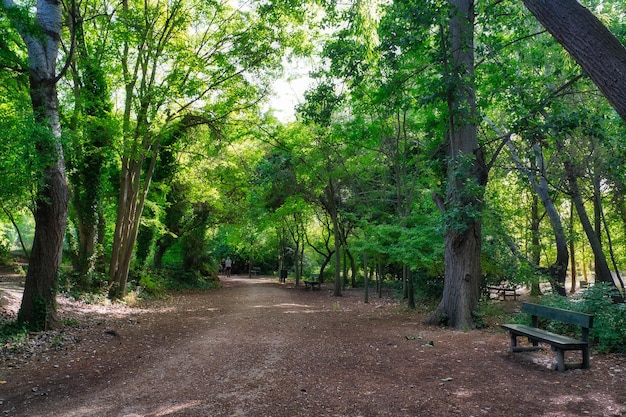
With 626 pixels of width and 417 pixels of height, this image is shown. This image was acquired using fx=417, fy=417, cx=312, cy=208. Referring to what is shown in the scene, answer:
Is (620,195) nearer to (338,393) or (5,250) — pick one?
(338,393)

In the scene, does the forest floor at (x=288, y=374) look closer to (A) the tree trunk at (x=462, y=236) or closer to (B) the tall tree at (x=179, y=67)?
(A) the tree trunk at (x=462, y=236)

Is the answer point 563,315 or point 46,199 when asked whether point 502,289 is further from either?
point 46,199

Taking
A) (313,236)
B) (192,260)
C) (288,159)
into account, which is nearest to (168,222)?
(192,260)

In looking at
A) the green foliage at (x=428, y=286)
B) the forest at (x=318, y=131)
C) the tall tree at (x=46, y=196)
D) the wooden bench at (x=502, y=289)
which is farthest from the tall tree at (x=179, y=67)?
the wooden bench at (x=502, y=289)

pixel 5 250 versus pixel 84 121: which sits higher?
pixel 84 121

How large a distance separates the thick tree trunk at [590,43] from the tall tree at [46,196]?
7739 mm

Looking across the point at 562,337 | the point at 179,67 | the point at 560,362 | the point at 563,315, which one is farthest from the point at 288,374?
the point at 179,67

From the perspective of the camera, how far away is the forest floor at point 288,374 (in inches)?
173

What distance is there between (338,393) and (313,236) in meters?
23.9

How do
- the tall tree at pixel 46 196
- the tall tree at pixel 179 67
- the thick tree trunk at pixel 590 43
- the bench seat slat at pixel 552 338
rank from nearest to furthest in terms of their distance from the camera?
the thick tree trunk at pixel 590 43 < the bench seat slat at pixel 552 338 < the tall tree at pixel 46 196 < the tall tree at pixel 179 67

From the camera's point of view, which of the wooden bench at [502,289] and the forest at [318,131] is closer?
the forest at [318,131]

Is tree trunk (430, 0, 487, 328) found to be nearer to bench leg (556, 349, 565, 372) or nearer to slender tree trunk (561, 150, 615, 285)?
bench leg (556, 349, 565, 372)

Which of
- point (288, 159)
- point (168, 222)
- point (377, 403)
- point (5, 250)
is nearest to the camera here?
point (377, 403)

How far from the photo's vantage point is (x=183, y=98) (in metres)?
12.0
